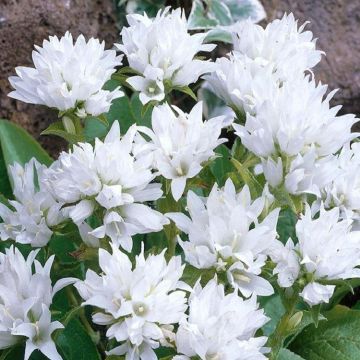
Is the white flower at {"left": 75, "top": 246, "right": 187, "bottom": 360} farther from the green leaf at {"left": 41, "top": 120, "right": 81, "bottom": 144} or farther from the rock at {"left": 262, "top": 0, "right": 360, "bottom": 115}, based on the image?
the rock at {"left": 262, "top": 0, "right": 360, "bottom": 115}

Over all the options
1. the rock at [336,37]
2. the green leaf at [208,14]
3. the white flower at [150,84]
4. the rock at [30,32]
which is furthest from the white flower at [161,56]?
the rock at [336,37]

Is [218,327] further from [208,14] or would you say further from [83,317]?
[208,14]

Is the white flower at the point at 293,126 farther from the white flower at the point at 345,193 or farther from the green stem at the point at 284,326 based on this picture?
the green stem at the point at 284,326

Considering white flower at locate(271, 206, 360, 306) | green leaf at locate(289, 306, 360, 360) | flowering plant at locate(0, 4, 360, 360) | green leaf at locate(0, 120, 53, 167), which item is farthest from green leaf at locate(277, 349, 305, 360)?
green leaf at locate(0, 120, 53, 167)

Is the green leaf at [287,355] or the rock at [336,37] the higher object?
the rock at [336,37]

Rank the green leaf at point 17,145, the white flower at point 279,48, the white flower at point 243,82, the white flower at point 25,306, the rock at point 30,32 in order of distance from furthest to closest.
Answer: the rock at point 30,32
the green leaf at point 17,145
the white flower at point 279,48
the white flower at point 243,82
the white flower at point 25,306

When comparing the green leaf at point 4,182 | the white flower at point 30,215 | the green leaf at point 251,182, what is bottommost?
the green leaf at point 4,182

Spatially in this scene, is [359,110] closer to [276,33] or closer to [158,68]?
[276,33]

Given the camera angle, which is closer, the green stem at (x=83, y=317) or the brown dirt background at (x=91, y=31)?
the green stem at (x=83, y=317)
